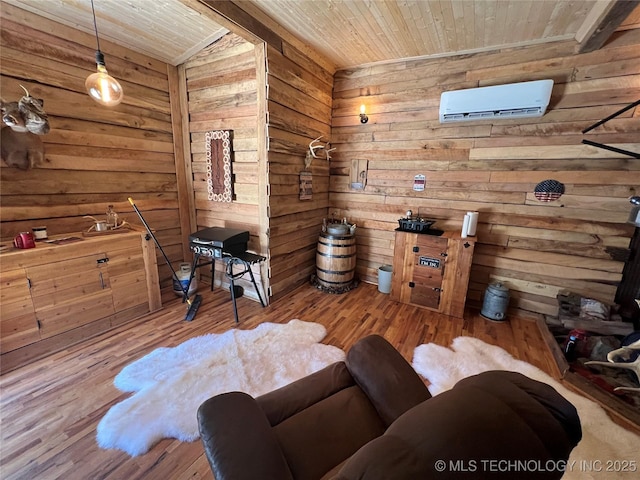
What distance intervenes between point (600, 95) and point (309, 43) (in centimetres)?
285

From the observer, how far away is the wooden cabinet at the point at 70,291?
2.01m

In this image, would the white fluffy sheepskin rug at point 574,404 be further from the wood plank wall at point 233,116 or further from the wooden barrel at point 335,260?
the wood plank wall at point 233,116

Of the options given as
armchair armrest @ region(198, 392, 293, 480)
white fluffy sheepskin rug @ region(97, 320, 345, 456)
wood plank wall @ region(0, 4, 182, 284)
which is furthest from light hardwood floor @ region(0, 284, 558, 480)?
wood plank wall @ region(0, 4, 182, 284)

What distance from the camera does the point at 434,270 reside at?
3.02 meters

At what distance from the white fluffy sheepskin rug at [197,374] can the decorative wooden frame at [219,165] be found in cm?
→ 159

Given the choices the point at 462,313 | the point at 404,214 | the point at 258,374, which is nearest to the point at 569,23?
the point at 404,214

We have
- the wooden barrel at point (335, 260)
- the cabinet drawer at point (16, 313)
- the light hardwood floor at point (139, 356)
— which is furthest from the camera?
the wooden barrel at point (335, 260)

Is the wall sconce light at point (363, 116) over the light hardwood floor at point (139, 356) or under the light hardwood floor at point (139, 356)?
over

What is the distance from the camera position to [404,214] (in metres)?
3.50

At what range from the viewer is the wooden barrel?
3393mm

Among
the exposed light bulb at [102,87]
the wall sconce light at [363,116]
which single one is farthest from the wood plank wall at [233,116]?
the wall sconce light at [363,116]

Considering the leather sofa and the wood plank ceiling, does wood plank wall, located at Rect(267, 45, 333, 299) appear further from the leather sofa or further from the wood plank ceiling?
the leather sofa

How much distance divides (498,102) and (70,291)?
426cm

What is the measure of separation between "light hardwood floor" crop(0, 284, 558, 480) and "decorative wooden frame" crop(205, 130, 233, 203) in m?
1.26
